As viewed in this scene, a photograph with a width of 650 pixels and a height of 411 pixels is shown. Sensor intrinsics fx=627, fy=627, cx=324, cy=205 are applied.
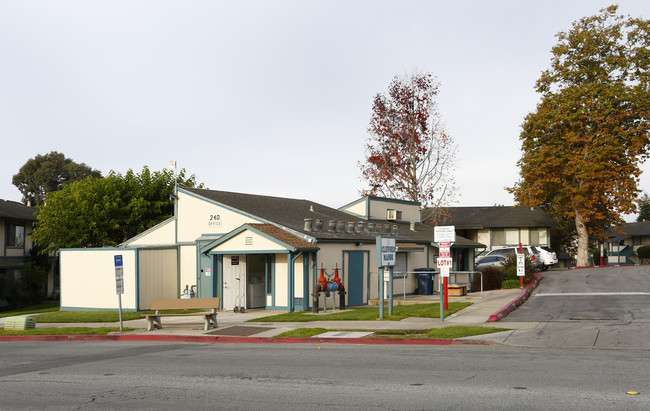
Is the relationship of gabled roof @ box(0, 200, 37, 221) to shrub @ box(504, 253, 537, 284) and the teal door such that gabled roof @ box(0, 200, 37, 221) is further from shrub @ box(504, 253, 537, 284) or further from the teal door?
shrub @ box(504, 253, 537, 284)

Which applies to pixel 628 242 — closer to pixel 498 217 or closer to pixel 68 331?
pixel 498 217

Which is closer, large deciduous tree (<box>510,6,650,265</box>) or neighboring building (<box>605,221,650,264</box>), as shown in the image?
large deciduous tree (<box>510,6,650,265</box>)

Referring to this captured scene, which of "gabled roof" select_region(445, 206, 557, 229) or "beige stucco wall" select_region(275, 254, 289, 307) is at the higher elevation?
"gabled roof" select_region(445, 206, 557, 229)

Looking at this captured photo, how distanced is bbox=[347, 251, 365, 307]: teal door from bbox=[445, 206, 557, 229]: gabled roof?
94.7 ft

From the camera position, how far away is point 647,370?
33.8ft

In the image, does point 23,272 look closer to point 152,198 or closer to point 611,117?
point 152,198

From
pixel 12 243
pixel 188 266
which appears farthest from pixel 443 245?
pixel 12 243

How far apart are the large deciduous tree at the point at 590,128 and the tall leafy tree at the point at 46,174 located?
180 ft

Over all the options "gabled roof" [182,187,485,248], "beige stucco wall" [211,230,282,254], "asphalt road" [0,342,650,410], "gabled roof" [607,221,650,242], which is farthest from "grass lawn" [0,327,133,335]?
"gabled roof" [607,221,650,242]

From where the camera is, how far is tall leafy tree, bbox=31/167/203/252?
37.0 metres

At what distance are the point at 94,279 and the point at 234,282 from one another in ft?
20.4

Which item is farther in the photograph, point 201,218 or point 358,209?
point 358,209

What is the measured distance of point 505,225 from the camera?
56.3 meters

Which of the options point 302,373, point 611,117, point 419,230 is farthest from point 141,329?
point 611,117
